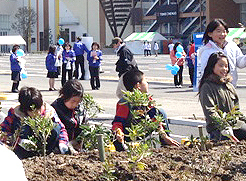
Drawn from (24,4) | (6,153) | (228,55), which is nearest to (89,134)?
(228,55)

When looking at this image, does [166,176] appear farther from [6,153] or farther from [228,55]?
[228,55]

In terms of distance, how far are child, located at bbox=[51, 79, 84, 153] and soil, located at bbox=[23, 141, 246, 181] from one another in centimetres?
143

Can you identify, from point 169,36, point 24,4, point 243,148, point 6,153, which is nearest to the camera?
point 6,153

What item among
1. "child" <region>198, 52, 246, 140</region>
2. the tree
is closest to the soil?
"child" <region>198, 52, 246, 140</region>

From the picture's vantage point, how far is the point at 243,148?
5777 mm

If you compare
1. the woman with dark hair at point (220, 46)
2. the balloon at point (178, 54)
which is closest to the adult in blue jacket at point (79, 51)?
the balloon at point (178, 54)

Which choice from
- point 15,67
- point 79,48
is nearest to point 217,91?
point 15,67

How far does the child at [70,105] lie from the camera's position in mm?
6938

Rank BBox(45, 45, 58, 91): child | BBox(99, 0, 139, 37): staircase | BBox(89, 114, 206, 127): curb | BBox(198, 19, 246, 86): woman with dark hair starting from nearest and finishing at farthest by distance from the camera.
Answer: BBox(198, 19, 246, 86): woman with dark hair, BBox(89, 114, 206, 127): curb, BBox(45, 45, 58, 91): child, BBox(99, 0, 139, 37): staircase

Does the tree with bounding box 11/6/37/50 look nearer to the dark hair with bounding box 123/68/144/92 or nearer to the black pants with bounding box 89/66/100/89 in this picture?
the black pants with bounding box 89/66/100/89

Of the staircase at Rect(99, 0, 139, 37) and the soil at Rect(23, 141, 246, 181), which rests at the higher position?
the staircase at Rect(99, 0, 139, 37)

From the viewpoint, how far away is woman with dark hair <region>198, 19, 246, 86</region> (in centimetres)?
795

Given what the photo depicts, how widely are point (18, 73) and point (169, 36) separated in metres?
59.9

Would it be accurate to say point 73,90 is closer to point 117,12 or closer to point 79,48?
point 79,48
